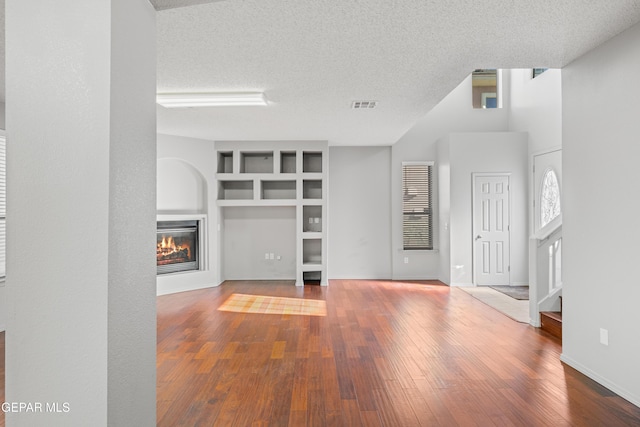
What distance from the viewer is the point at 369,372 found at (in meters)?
3.18

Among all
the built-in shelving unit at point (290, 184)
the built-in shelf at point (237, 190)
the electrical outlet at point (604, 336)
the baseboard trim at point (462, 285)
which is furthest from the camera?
the built-in shelf at point (237, 190)

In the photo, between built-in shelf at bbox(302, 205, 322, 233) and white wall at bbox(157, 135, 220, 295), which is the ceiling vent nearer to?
built-in shelf at bbox(302, 205, 322, 233)

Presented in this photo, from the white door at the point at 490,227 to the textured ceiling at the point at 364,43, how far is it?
3057mm

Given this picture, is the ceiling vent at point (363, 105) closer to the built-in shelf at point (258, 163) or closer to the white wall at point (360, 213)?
the white wall at point (360, 213)

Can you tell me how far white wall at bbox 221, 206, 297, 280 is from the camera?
24.8 ft

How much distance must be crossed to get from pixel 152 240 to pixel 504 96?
25.1 feet

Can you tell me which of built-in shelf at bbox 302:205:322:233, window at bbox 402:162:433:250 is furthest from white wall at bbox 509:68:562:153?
built-in shelf at bbox 302:205:322:233

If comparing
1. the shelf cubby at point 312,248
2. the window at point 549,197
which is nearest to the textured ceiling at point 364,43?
the window at point 549,197

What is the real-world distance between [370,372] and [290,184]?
4.89m

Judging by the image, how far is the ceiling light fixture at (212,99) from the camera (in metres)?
4.23

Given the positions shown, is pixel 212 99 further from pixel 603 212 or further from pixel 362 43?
pixel 603 212

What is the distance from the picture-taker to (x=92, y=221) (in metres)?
1.33

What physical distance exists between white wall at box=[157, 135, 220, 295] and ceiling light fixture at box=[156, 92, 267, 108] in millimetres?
2204

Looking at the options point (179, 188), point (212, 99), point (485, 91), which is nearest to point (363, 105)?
point (212, 99)
